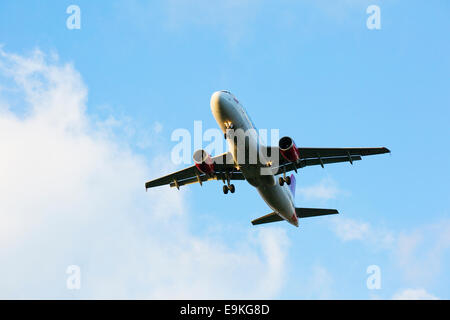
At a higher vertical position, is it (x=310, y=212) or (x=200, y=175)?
(x=200, y=175)

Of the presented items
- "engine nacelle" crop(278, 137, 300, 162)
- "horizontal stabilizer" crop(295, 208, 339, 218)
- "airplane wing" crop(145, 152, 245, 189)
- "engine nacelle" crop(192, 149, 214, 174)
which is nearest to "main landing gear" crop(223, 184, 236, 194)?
"airplane wing" crop(145, 152, 245, 189)

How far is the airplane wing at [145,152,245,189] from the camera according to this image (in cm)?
3856

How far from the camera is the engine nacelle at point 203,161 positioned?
37312 millimetres

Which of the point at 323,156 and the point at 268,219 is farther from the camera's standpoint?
the point at 268,219

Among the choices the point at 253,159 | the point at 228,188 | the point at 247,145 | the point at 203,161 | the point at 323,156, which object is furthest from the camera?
the point at 228,188

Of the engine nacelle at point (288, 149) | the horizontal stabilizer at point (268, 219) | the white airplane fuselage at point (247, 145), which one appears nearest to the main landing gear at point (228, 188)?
the white airplane fuselage at point (247, 145)

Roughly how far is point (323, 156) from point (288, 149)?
4647 mm

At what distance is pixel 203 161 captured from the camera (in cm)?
3719

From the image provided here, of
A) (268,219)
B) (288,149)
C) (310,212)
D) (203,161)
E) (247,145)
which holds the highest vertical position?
(247,145)

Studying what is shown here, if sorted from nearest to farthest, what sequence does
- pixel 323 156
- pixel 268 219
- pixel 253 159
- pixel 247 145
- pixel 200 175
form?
pixel 247 145 < pixel 253 159 < pixel 323 156 < pixel 200 175 < pixel 268 219

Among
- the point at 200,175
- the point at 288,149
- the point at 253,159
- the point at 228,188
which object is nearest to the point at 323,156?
the point at 288,149

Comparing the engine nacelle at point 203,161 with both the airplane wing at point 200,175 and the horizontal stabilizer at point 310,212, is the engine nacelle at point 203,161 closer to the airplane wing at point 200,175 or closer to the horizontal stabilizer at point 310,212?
the airplane wing at point 200,175

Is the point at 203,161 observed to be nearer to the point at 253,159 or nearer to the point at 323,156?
the point at 253,159
